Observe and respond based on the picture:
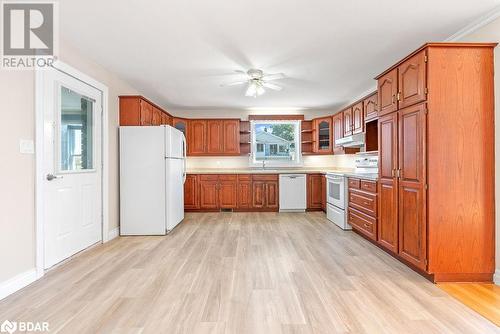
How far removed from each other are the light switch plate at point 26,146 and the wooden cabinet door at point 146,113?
191 centimetres

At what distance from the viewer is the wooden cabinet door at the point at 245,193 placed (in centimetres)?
591

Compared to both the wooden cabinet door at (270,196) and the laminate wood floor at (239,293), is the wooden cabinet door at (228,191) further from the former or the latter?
the laminate wood floor at (239,293)

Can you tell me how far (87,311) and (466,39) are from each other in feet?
13.6

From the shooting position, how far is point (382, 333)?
64.6 inches

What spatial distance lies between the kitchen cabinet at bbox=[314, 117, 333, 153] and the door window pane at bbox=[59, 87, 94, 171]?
4538 millimetres

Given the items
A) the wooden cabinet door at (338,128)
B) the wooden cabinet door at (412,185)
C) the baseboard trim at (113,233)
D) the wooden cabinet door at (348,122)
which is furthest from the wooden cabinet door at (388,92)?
the baseboard trim at (113,233)

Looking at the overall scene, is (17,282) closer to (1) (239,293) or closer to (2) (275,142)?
(1) (239,293)

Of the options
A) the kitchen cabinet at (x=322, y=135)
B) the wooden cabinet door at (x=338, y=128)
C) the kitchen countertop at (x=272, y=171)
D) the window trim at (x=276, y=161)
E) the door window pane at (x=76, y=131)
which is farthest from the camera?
the window trim at (x=276, y=161)

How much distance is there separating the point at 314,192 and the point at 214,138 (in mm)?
2596

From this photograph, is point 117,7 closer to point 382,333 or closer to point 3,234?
point 3,234

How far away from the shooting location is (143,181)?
4070 millimetres

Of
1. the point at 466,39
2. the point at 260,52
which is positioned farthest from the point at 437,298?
the point at 260,52

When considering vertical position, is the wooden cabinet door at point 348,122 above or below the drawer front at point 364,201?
above

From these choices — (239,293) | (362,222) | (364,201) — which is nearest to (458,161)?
(364,201)
